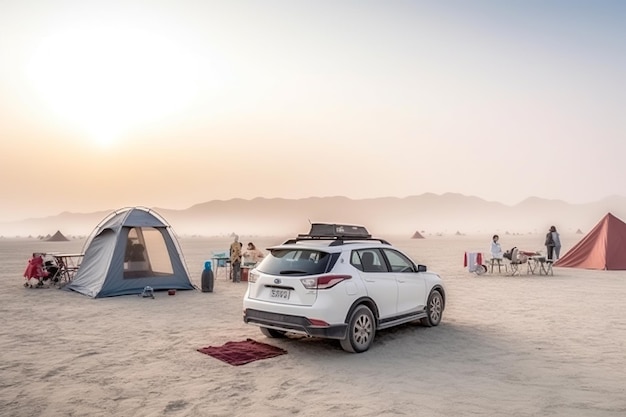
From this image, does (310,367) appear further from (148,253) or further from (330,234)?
(148,253)

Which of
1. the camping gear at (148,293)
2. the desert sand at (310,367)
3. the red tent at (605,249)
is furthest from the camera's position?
the red tent at (605,249)

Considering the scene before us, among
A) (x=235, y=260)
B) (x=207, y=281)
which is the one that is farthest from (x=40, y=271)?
(x=235, y=260)

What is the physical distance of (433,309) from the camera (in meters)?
10.3

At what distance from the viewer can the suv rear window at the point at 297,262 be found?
316 inches

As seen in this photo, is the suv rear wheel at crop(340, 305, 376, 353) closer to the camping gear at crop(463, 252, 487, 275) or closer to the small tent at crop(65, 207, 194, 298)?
the small tent at crop(65, 207, 194, 298)

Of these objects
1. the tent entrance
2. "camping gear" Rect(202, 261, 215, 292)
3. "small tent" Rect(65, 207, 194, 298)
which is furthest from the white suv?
the tent entrance

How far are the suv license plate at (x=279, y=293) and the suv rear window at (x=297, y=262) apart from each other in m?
0.30

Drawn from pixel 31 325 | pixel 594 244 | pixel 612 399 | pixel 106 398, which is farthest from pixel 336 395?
pixel 594 244

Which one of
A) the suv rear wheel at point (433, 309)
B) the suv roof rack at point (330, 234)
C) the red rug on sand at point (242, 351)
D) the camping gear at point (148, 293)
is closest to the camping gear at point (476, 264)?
the suv rear wheel at point (433, 309)

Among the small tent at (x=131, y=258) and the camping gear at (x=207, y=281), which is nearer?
the small tent at (x=131, y=258)

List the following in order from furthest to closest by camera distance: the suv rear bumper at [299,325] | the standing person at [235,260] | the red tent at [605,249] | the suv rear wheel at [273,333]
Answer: the red tent at [605,249], the standing person at [235,260], the suv rear wheel at [273,333], the suv rear bumper at [299,325]

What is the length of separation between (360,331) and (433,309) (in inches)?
108

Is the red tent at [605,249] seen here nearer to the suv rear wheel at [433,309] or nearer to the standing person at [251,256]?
the standing person at [251,256]

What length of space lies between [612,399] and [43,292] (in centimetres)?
1559
